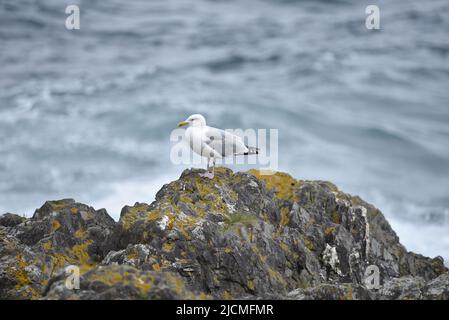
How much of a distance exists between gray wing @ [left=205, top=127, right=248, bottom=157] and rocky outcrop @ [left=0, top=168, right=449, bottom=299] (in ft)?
2.80

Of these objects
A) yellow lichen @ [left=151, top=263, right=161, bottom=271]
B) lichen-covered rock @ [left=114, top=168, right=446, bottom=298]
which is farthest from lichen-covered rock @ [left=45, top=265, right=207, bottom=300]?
lichen-covered rock @ [left=114, top=168, right=446, bottom=298]

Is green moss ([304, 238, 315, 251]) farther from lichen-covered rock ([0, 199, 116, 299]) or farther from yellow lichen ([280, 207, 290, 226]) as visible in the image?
lichen-covered rock ([0, 199, 116, 299])

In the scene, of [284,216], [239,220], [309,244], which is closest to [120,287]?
[239,220]

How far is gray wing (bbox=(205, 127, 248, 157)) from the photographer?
1753cm

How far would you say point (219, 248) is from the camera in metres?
13.3

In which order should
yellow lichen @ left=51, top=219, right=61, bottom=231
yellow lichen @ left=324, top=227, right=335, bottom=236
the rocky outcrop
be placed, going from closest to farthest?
the rocky outcrop → yellow lichen @ left=51, top=219, right=61, bottom=231 → yellow lichen @ left=324, top=227, right=335, bottom=236

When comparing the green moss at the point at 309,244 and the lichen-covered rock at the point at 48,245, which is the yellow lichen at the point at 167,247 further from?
the green moss at the point at 309,244

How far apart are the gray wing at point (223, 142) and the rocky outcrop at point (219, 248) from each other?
0.85 meters

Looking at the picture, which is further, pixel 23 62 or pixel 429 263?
pixel 23 62

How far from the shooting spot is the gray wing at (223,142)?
17531mm

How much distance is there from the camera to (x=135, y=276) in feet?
33.6
